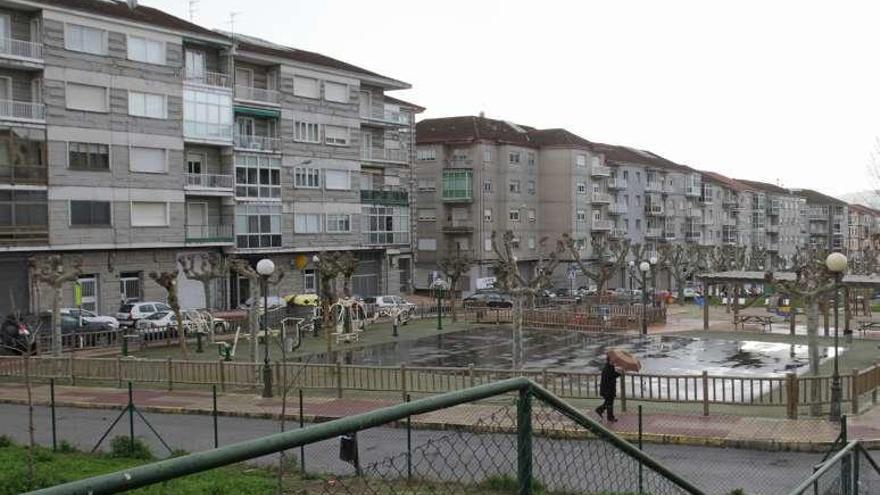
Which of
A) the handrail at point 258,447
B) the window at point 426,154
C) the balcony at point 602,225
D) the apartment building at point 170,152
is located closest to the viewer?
the handrail at point 258,447

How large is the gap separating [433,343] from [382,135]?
28289 mm

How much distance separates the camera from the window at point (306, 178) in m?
53.5

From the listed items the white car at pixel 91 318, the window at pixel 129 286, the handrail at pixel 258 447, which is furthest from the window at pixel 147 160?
the handrail at pixel 258 447

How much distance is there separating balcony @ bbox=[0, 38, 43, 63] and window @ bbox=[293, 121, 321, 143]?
53.8ft

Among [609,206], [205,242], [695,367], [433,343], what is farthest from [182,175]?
[609,206]

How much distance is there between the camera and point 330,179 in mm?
55844

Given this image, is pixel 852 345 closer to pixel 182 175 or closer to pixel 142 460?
pixel 142 460

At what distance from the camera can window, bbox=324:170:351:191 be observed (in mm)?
55562

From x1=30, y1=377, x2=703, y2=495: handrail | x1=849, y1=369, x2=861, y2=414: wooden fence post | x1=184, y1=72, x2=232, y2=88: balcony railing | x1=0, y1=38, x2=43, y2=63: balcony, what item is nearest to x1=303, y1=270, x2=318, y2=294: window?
x1=184, y1=72, x2=232, y2=88: balcony railing

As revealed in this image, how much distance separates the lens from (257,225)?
51250 millimetres

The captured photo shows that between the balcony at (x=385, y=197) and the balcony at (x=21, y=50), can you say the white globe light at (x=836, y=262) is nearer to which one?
the balcony at (x=21, y=50)

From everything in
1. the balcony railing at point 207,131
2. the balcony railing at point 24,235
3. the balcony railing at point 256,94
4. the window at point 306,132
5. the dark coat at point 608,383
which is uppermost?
the balcony railing at point 256,94

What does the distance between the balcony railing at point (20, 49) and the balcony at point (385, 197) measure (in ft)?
79.2

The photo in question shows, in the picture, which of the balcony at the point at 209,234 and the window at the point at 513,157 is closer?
the balcony at the point at 209,234
